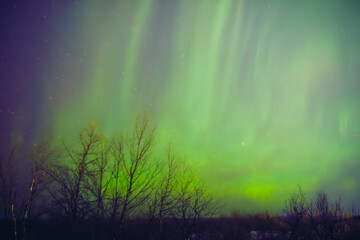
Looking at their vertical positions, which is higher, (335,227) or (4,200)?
(4,200)

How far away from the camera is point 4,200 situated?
736 inches

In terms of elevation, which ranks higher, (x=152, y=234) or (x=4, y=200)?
(x=4, y=200)

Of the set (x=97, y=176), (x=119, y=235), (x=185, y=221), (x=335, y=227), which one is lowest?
(x=335, y=227)

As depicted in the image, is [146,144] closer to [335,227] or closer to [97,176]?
[97,176]

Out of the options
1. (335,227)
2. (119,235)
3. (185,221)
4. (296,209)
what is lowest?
(335,227)

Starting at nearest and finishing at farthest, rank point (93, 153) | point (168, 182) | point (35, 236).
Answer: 1. point (93, 153)
2. point (168, 182)
3. point (35, 236)

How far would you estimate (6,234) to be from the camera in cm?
1945

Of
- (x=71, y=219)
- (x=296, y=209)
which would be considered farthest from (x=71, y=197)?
(x=296, y=209)

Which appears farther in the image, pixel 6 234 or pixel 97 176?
pixel 6 234

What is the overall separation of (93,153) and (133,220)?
5.29 meters

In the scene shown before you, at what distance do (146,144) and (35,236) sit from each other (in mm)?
16308

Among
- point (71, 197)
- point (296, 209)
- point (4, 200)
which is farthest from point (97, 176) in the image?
point (296, 209)

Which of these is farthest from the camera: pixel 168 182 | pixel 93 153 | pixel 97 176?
pixel 168 182

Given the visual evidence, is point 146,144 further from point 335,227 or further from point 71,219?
point 335,227
